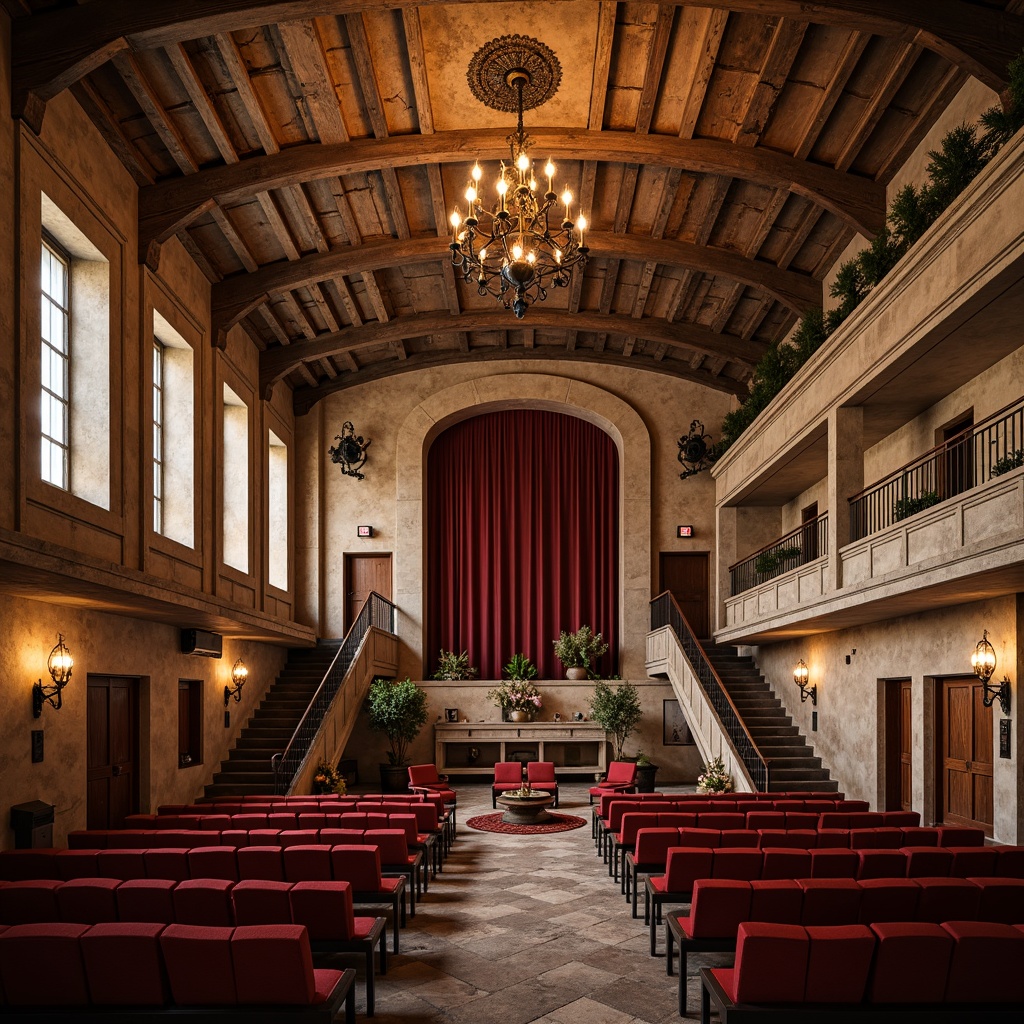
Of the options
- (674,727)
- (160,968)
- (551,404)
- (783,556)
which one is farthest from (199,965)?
(551,404)

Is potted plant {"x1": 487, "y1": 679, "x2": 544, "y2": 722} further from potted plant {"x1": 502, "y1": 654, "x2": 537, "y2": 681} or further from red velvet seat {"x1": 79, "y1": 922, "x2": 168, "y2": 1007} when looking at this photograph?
red velvet seat {"x1": 79, "y1": 922, "x2": 168, "y2": 1007}

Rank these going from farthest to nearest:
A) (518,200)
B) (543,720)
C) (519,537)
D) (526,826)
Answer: (519,537) → (543,720) → (526,826) → (518,200)

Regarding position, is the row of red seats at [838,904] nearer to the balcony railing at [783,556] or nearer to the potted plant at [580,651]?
the balcony railing at [783,556]

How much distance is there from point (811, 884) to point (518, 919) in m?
3.41

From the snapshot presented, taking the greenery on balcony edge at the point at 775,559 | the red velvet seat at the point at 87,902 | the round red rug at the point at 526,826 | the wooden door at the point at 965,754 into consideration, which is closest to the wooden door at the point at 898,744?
the wooden door at the point at 965,754

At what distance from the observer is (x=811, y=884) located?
18.2 feet

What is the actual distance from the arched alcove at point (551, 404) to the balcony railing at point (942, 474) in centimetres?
822

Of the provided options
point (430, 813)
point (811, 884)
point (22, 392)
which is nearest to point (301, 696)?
point (430, 813)

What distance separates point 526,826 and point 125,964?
9.58m

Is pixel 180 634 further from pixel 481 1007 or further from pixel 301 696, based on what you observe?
pixel 481 1007

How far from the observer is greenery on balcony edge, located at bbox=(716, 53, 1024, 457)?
8.31 m

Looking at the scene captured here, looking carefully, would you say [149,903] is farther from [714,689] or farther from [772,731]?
[772,731]

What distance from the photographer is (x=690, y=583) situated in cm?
2142

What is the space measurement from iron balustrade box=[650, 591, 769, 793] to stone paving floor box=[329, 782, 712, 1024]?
376 cm
